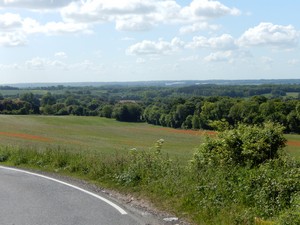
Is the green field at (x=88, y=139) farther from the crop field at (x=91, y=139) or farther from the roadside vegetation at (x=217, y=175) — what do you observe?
the roadside vegetation at (x=217, y=175)

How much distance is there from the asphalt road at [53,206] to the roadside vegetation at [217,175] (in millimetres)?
1075

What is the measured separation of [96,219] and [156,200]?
1.92 m

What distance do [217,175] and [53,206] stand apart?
3841 millimetres

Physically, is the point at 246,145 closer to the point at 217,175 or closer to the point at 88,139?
the point at 217,175

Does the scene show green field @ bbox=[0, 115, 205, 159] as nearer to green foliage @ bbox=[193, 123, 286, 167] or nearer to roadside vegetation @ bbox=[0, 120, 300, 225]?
roadside vegetation @ bbox=[0, 120, 300, 225]

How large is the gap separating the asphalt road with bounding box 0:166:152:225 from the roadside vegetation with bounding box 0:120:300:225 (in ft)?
3.53

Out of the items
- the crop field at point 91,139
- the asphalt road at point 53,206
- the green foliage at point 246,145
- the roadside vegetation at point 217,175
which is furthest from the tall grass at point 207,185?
the crop field at point 91,139

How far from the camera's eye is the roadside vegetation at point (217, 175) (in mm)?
8188

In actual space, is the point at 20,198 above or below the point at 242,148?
below

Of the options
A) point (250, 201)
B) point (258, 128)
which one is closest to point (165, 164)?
point (258, 128)

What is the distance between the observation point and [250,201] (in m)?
8.58

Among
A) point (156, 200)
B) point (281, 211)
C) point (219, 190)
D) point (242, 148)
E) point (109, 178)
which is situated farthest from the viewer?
point (109, 178)

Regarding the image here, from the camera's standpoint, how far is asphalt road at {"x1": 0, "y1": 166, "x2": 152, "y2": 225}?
8.47 metres

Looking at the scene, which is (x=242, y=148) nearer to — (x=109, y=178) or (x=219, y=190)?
(x=219, y=190)
